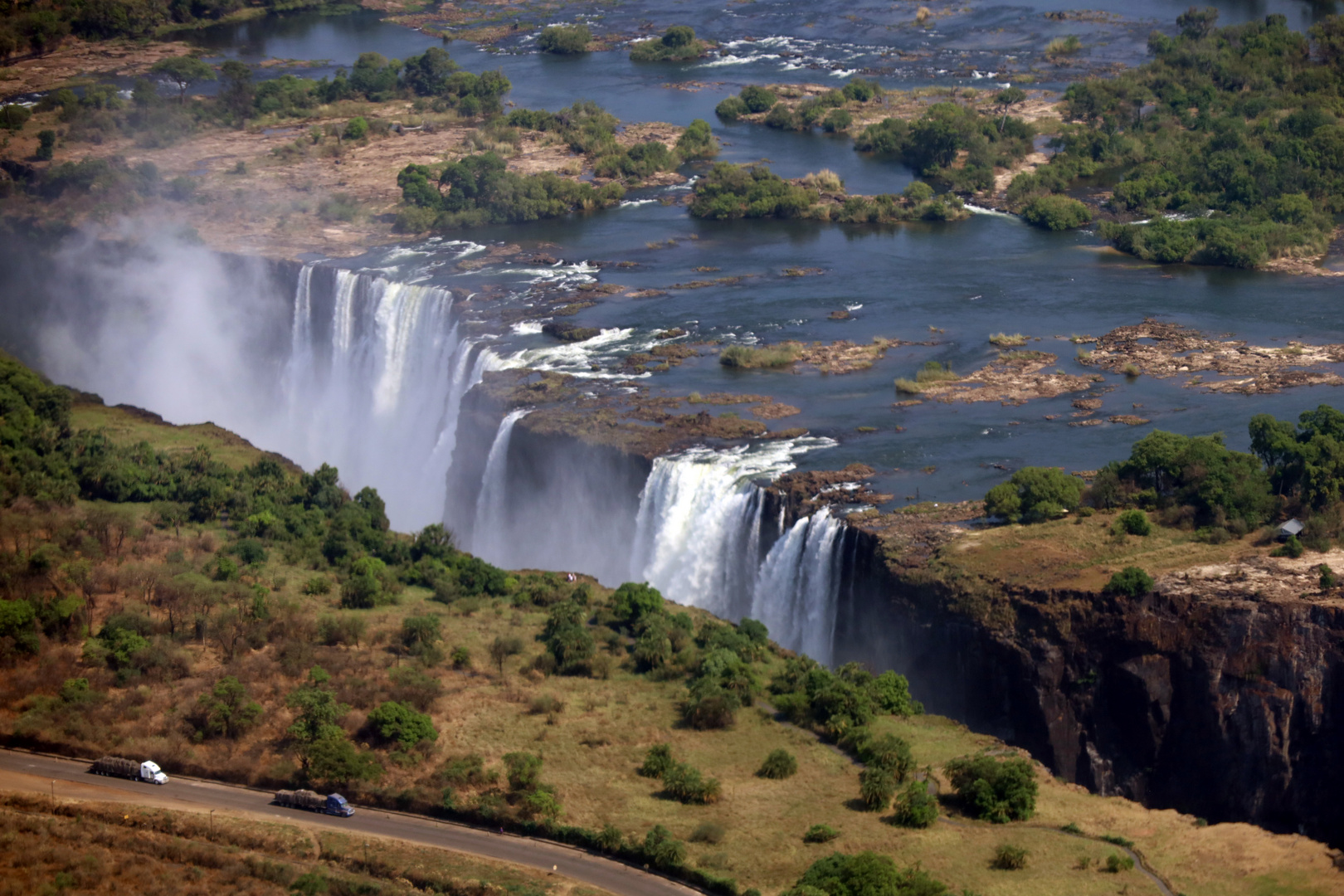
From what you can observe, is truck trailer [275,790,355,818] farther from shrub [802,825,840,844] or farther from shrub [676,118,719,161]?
shrub [676,118,719,161]

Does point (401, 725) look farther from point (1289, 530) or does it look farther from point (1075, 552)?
point (1289, 530)

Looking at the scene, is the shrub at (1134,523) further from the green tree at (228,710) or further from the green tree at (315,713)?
the green tree at (228,710)

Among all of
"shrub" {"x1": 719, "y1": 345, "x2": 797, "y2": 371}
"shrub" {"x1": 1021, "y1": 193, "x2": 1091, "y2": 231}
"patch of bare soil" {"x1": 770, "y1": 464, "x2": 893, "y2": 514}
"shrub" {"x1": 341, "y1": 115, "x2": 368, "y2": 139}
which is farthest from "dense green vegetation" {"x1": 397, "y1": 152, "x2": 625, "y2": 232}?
"patch of bare soil" {"x1": 770, "y1": 464, "x2": 893, "y2": 514}

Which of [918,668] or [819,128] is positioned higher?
[819,128]

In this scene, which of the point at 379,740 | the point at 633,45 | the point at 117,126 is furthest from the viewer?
the point at 633,45

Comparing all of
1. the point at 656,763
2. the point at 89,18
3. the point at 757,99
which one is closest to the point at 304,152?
the point at 757,99

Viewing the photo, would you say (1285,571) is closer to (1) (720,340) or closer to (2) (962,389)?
(2) (962,389)

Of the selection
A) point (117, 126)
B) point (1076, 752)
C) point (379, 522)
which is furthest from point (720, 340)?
point (117, 126)
